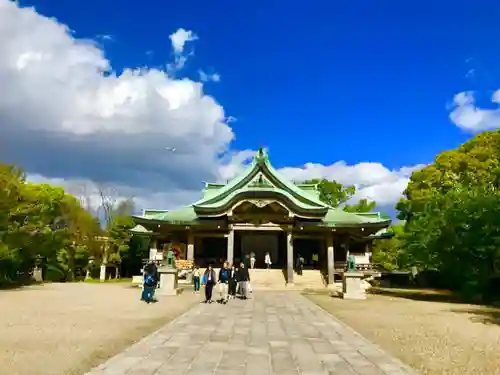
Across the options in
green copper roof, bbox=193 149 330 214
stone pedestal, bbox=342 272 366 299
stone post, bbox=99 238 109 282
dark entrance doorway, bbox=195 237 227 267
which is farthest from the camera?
stone post, bbox=99 238 109 282

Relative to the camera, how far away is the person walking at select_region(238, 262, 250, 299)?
18703 millimetres

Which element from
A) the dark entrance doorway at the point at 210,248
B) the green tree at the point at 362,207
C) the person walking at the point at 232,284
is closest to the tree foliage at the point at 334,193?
the green tree at the point at 362,207

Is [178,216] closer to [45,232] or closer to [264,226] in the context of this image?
[264,226]

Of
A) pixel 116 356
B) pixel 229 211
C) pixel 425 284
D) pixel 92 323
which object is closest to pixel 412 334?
pixel 116 356

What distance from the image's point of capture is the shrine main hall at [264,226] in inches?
1139

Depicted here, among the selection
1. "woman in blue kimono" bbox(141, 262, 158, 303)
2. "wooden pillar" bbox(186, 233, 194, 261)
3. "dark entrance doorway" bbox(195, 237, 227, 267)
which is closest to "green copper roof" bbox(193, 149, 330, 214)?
"wooden pillar" bbox(186, 233, 194, 261)

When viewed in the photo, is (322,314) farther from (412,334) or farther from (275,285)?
(275,285)

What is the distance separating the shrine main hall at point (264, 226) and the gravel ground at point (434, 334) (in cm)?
1258

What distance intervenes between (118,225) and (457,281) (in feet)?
99.0

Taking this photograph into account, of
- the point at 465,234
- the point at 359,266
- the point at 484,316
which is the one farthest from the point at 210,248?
the point at 484,316

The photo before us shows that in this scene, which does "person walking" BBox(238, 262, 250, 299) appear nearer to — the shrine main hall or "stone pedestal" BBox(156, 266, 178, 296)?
"stone pedestal" BBox(156, 266, 178, 296)

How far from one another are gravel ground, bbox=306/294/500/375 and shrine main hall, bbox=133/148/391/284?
12.6 metres

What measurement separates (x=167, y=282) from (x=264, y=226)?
10.4 m

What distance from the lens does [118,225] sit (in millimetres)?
42594
